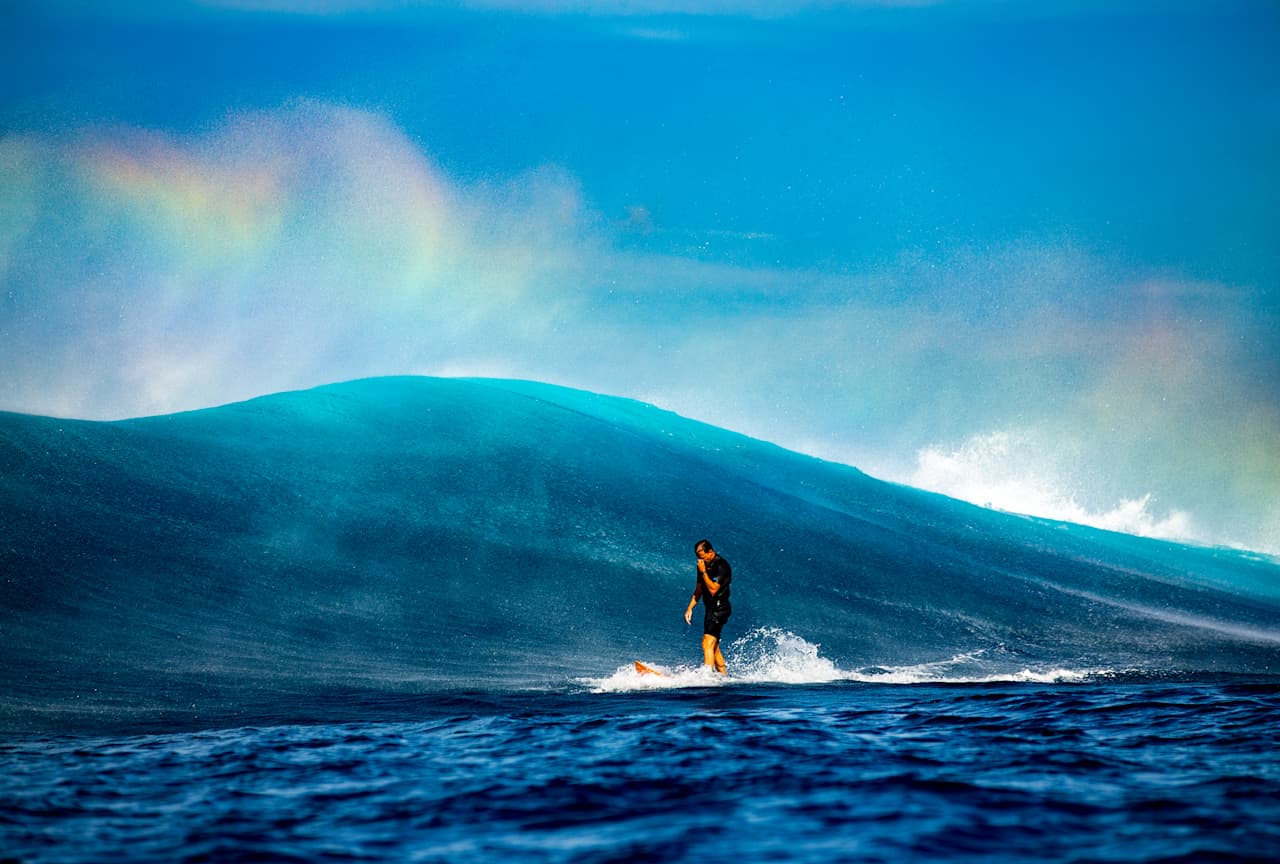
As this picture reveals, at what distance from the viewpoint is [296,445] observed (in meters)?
23.7

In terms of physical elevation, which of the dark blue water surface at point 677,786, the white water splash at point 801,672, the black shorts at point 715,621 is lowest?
the white water splash at point 801,672

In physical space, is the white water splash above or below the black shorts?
below

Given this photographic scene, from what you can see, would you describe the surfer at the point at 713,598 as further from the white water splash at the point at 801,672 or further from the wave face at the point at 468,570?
the wave face at the point at 468,570

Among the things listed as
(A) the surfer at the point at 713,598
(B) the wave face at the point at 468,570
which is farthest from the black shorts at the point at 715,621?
(B) the wave face at the point at 468,570

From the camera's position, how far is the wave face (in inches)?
464

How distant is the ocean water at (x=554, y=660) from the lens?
5.12 m

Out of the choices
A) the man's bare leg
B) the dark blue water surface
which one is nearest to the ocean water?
the dark blue water surface

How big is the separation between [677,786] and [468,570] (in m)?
11.9

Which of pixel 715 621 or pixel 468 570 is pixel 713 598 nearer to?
pixel 715 621

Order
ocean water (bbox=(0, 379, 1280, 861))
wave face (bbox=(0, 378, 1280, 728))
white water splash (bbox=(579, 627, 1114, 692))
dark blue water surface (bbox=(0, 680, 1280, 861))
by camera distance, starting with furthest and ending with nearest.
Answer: wave face (bbox=(0, 378, 1280, 728)) → white water splash (bbox=(579, 627, 1114, 692)) → ocean water (bbox=(0, 379, 1280, 861)) → dark blue water surface (bbox=(0, 680, 1280, 861))

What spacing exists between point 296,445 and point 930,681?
16791 mm

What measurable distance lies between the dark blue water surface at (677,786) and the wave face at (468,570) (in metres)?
2.25

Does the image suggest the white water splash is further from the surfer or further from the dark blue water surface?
the dark blue water surface

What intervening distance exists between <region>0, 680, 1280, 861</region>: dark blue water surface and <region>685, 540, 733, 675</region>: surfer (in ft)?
8.70
